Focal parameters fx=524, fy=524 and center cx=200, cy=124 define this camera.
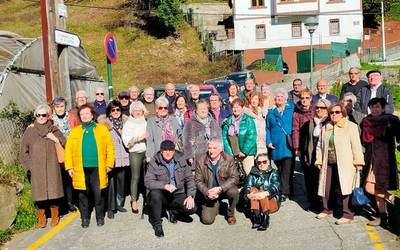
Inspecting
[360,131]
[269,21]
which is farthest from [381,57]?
[360,131]

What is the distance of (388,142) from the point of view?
6.87 meters

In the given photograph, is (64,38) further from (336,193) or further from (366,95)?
(336,193)

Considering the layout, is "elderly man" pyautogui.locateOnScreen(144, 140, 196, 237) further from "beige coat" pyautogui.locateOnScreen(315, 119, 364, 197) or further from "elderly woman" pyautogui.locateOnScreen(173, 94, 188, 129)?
"beige coat" pyautogui.locateOnScreen(315, 119, 364, 197)

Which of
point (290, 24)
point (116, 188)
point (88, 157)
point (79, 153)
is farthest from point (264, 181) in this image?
point (290, 24)

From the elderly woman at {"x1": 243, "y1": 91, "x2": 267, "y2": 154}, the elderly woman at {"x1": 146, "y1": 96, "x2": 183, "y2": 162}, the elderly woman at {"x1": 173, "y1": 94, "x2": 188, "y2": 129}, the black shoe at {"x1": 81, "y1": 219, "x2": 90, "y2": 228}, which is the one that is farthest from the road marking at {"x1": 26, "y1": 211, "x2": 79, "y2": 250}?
the elderly woman at {"x1": 243, "y1": 91, "x2": 267, "y2": 154}

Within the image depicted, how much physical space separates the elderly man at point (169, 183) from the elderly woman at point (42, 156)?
141 centimetres

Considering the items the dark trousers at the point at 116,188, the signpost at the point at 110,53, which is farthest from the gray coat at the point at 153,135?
the signpost at the point at 110,53

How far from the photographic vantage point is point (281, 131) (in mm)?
8422

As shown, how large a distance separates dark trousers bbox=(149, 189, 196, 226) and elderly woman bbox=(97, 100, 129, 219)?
778mm

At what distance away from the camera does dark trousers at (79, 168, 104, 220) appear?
298 inches

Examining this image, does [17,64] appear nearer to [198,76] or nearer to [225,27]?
[198,76]

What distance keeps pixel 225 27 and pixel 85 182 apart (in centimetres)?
4120

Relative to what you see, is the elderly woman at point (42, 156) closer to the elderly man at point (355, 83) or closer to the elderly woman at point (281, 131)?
the elderly woman at point (281, 131)

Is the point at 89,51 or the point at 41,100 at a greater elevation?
the point at 89,51
